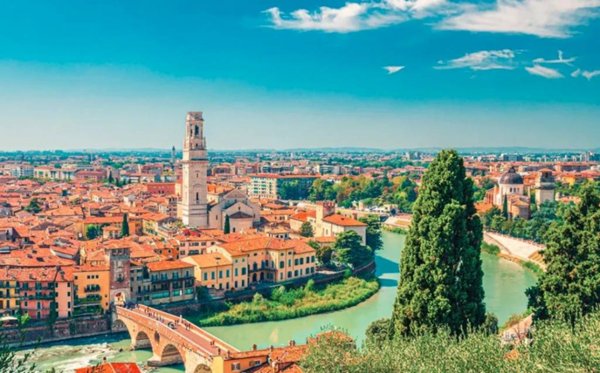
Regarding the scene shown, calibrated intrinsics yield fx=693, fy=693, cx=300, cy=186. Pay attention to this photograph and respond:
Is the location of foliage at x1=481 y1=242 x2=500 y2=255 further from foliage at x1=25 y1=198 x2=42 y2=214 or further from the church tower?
foliage at x1=25 y1=198 x2=42 y2=214

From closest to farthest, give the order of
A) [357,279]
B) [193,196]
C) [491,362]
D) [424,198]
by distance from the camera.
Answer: [491,362]
[424,198]
[357,279]
[193,196]

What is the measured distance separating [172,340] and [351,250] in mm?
10800

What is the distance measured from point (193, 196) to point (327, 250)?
24.8ft

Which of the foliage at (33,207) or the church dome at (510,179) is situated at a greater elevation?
the church dome at (510,179)

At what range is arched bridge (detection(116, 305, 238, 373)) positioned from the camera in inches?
534

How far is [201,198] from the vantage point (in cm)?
2994

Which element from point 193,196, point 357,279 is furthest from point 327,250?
point 193,196

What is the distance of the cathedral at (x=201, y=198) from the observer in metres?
29.5

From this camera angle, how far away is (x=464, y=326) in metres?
9.72

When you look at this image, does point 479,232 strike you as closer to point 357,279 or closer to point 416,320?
point 416,320

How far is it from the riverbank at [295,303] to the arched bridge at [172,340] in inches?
81.3

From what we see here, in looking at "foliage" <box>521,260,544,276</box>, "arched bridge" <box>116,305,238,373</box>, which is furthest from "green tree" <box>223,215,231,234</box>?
"foliage" <box>521,260,544,276</box>

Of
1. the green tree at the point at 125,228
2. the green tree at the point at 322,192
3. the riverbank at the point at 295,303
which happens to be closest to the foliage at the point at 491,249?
the riverbank at the point at 295,303

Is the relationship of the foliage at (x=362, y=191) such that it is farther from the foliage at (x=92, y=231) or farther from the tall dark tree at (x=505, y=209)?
the foliage at (x=92, y=231)
